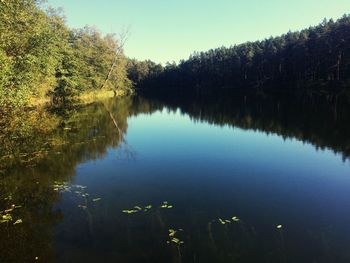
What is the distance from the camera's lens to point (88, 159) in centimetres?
2255

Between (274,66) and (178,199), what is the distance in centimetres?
11975

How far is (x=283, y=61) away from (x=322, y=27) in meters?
16.2

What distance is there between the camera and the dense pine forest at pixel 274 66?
9912 centimetres

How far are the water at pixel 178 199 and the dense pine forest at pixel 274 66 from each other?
80.4 metres

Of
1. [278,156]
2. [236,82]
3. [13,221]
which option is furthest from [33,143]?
[236,82]

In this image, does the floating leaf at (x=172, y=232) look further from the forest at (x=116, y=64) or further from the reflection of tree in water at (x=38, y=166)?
the forest at (x=116, y=64)

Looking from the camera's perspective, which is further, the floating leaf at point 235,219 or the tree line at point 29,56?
the tree line at point 29,56

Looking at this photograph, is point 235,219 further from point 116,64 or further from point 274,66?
point 274,66

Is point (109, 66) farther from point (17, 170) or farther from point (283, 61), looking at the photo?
point (17, 170)

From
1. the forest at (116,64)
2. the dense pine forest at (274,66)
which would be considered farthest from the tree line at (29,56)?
the dense pine forest at (274,66)

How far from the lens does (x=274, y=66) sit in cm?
12569

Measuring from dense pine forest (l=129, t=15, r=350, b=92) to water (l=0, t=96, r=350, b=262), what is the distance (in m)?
80.4

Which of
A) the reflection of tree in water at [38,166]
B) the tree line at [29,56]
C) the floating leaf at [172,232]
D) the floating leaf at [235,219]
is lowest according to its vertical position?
the floating leaf at [172,232]

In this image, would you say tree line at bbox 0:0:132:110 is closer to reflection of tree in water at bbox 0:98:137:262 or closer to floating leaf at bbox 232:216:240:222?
reflection of tree in water at bbox 0:98:137:262
